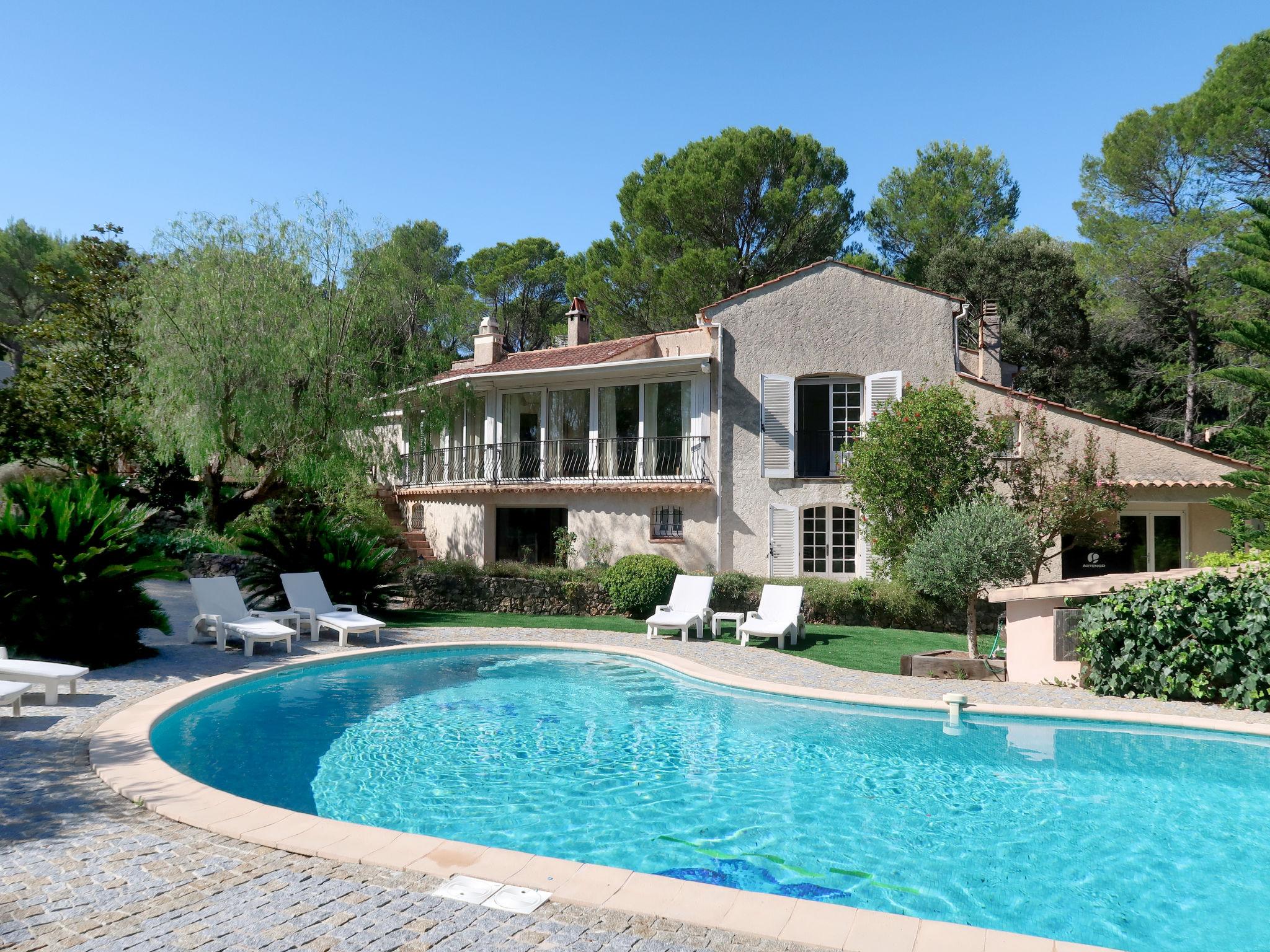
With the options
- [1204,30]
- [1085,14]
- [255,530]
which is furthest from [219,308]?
[1204,30]

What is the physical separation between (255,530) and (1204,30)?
2519cm

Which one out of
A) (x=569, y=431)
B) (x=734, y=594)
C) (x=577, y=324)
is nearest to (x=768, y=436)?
(x=734, y=594)

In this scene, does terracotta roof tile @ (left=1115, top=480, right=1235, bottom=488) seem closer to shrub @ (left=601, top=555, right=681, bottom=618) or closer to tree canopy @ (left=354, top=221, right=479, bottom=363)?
shrub @ (left=601, top=555, right=681, bottom=618)

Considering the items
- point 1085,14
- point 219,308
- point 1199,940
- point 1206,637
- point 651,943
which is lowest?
point 1199,940

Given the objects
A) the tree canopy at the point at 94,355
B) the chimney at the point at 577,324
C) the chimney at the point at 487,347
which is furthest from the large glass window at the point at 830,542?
the tree canopy at the point at 94,355

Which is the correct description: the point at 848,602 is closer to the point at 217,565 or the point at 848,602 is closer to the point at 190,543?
the point at 217,565

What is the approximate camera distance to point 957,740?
362 inches

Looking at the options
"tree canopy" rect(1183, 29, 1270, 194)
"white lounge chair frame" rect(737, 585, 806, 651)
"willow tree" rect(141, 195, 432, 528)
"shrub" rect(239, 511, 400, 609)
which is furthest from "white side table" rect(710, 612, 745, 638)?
"tree canopy" rect(1183, 29, 1270, 194)

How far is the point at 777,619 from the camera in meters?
14.9

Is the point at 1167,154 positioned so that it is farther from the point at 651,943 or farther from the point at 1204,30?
the point at 651,943

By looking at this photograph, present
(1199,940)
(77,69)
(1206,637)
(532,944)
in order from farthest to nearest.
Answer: (77,69), (1206,637), (1199,940), (532,944)

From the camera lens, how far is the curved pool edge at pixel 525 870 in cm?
406

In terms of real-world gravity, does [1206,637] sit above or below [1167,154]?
A: below

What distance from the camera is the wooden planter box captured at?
11.9 meters
